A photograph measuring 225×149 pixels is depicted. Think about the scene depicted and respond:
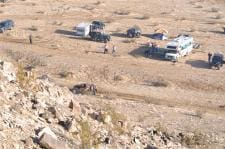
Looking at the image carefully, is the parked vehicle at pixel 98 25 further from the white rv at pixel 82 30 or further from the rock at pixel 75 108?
the rock at pixel 75 108

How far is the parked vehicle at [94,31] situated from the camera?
60.4 m

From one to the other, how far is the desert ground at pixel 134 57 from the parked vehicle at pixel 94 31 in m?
0.93

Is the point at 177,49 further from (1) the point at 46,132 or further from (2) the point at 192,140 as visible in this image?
(1) the point at 46,132

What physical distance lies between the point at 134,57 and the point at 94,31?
7.65 metres

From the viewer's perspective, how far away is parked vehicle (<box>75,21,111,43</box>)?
60438mm

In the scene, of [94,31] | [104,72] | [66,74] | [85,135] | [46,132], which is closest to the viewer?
[46,132]

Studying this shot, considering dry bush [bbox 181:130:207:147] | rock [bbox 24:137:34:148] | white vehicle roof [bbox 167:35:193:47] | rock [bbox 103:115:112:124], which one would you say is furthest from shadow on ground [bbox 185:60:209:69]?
rock [bbox 24:137:34:148]

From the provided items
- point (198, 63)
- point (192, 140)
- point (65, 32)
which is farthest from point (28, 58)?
point (192, 140)

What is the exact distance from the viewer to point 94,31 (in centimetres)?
6103

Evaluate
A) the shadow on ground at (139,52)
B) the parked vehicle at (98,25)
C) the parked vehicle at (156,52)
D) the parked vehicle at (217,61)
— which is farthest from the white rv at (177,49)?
the parked vehicle at (98,25)

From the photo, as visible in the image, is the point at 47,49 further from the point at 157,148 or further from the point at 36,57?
the point at 157,148

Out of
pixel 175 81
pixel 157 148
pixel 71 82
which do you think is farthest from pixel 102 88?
pixel 157 148

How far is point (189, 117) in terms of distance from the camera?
3909 cm

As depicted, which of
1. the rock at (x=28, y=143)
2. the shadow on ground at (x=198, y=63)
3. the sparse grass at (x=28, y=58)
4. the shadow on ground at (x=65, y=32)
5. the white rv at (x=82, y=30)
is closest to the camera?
the rock at (x=28, y=143)
